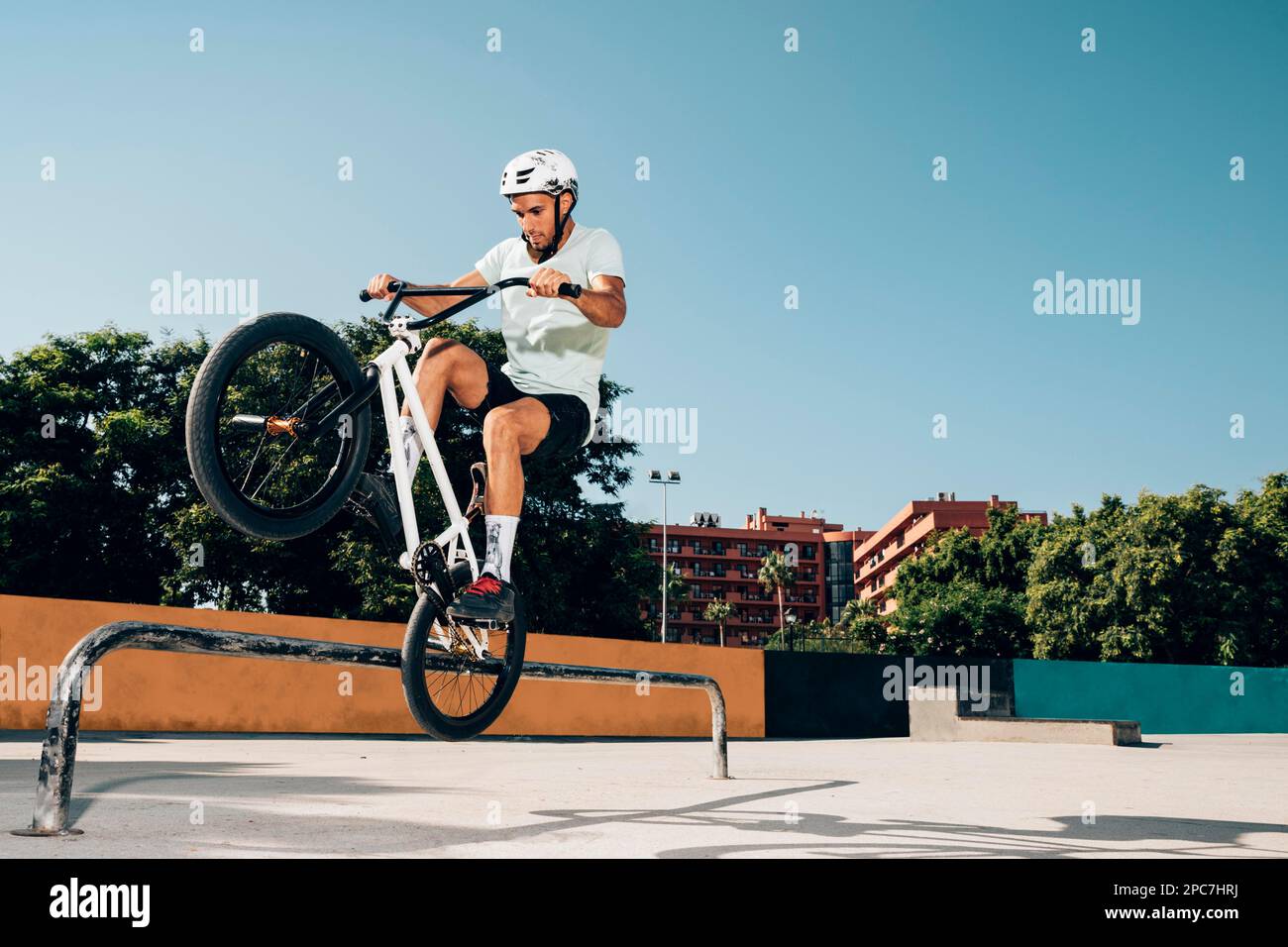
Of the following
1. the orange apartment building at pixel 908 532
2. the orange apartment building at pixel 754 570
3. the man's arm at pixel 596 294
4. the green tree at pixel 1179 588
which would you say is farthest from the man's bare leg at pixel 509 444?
the orange apartment building at pixel 754 570

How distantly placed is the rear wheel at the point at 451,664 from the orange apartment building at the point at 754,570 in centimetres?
13795

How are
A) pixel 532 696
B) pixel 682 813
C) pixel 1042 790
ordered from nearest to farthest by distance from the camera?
pixel 682 813 < pixel 1042 790 < pixel 532 696

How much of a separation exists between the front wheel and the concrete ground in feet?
4.90

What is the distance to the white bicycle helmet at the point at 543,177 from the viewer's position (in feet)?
16.8

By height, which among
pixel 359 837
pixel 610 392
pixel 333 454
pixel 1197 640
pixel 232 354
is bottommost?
pixel 1197 640

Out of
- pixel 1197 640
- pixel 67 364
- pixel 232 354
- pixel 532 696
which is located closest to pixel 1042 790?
pixel 232 354

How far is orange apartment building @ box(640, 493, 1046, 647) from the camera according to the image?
506ft

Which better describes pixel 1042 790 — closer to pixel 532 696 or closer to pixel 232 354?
pixel 232 354

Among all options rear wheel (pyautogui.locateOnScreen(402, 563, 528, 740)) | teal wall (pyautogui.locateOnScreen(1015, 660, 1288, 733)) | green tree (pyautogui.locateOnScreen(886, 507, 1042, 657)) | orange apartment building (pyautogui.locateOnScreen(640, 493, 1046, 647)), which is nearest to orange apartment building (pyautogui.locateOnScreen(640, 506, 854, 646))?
orange apartment building (pyautogui.locateOnScreen(640, 493, 1046, 647))

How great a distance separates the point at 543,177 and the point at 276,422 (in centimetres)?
180

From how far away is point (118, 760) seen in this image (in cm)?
1147

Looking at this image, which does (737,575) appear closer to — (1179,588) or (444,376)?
(1179,588)

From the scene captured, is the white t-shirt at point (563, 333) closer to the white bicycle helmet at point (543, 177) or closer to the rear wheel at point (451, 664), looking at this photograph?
the white bicycle helmet at point (543, 177)

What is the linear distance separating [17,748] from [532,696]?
42.8 ft
